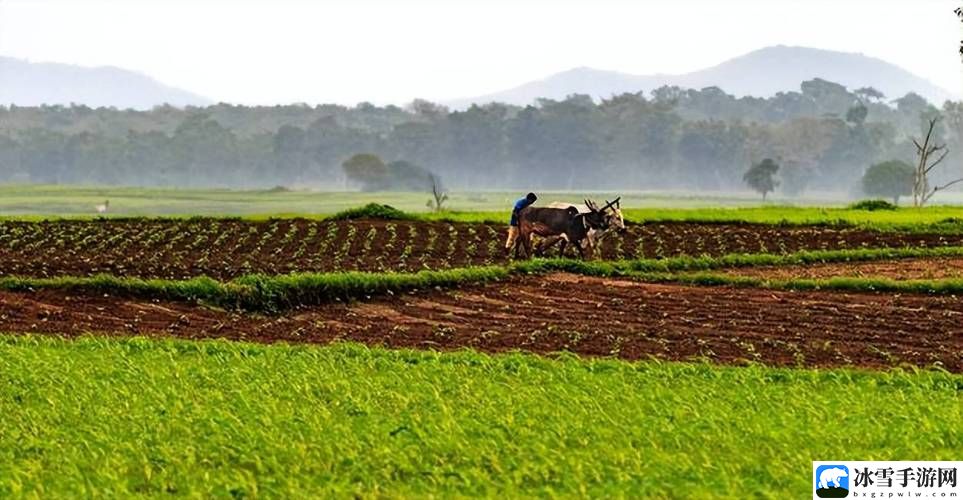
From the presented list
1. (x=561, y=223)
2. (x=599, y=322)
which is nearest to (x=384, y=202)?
(x=561, y=223)

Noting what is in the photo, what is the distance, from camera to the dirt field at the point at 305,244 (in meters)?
29.6

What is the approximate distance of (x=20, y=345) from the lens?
17.7 metres

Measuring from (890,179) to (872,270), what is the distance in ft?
379

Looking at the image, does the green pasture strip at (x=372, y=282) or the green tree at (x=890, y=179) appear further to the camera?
the green tree at (x=890, y=179)

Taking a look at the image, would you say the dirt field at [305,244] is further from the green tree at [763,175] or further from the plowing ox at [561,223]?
the green tree at [763,175]

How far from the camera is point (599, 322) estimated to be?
21.0 m

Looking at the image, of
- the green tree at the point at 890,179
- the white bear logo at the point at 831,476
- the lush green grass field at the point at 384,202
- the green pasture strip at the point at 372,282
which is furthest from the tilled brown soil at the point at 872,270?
the green tree at the point at 890,179

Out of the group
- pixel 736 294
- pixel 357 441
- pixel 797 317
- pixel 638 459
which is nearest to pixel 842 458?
pixel 638 459

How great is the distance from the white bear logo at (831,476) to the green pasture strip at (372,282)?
14.1 m

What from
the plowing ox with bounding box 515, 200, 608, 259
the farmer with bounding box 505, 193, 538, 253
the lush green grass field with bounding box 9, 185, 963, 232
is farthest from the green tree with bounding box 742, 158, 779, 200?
the plowing ox with bounding box 515, 200, 608, 259

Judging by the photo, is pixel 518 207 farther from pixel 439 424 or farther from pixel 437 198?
pixel 437 198

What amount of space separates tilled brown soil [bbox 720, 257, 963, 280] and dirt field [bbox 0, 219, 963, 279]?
3060mm

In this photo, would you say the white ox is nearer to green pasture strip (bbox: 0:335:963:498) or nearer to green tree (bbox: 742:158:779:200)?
green pasture strip (bbox: 0:335:963:498)

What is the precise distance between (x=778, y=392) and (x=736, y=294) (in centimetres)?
1081
